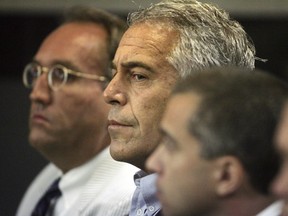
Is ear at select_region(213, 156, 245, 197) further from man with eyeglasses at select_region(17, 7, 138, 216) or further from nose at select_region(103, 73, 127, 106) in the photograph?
man with eyeglasses at select_region(17, 7, 138, 216)

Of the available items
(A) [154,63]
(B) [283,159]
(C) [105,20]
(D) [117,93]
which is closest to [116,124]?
(D) [117,93]

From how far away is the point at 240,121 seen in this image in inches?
84.0

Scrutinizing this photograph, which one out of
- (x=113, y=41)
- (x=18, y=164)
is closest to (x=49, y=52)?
(x=113, y=41)

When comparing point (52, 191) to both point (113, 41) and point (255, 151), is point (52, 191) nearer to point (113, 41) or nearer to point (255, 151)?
point (113, 41)

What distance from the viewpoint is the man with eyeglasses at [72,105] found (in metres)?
3.88

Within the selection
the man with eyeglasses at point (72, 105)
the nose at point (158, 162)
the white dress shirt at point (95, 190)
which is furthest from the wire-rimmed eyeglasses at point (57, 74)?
the nose at point (158, 162)

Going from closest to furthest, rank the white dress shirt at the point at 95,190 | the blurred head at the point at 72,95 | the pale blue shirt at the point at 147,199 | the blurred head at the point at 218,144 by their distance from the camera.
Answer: the blurred head at the point at 218,144
the pale blue shirt at the point at 147,199
the white dress shirt at the point at 95,190
the blurred head at the point at 72,95

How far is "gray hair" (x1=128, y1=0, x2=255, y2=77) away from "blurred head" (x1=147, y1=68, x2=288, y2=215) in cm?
68

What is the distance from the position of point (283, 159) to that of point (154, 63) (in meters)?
0.92

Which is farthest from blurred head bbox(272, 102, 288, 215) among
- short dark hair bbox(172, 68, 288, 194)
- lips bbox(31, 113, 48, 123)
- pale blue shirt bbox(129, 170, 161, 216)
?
lips bbox(31, 113, 48, 123)

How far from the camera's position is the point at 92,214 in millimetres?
3482

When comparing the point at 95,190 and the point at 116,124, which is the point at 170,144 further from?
the point at 95,190

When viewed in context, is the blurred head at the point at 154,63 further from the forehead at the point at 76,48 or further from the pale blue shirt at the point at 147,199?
the forehead at the point at 76,48

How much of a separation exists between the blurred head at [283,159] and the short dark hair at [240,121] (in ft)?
0.17
